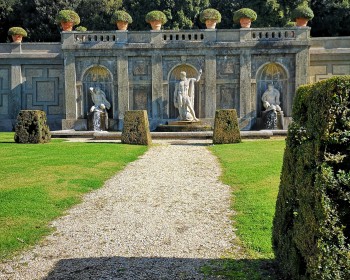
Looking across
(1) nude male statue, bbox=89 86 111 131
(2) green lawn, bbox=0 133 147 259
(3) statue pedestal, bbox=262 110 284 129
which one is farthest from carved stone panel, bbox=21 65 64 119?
(3) statue pedestal, bbox=262 110 284 129

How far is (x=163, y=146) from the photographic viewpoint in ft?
50.0

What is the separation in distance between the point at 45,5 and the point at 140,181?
2954cm

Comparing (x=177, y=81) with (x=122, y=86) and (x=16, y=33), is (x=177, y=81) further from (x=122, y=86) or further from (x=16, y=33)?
(x=16, y=33)

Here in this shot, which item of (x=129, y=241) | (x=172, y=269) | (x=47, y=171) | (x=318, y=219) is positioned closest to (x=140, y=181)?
(x=47, y=171)

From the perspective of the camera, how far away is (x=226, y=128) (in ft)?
51.3

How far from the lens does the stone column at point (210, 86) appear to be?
22969 mm

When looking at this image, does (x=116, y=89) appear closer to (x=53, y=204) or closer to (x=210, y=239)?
(x=53, y=204)

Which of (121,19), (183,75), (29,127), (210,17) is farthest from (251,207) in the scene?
(121,19)

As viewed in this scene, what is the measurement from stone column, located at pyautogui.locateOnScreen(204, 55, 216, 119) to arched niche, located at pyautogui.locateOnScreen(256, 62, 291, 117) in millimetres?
2389

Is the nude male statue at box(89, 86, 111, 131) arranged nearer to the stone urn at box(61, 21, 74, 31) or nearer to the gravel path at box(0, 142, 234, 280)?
the stone urn at box(61, 21, 74, 31)

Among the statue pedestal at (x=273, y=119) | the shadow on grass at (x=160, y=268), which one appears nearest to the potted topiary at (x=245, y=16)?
the statue pedestal at (x=273, y=119)

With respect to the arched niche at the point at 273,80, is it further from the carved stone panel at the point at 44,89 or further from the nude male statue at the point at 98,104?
the carved stone panel at the point at 44,89

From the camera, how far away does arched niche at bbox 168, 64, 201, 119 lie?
2339cm

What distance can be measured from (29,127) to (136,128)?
378 centimetres
